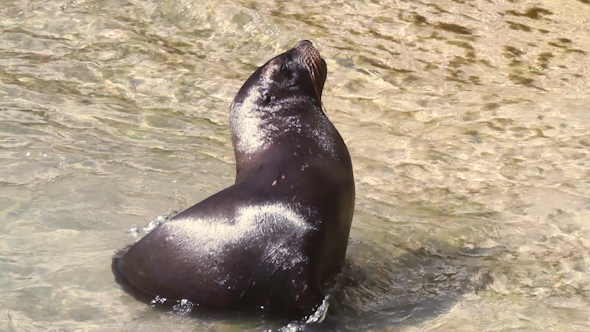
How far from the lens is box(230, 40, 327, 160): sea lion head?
167 inches

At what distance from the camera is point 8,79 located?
7008 millimetres

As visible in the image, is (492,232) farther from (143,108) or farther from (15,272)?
(143,108)

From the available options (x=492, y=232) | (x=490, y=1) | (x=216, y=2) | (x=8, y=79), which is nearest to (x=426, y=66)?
(x=490, y=1)

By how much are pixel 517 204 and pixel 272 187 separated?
1911 millimetres

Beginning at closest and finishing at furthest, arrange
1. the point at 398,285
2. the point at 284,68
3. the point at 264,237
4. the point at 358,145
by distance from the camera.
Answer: the point at 264,237 → the point at 398,285 → the point at 284,68 → the point at 358,145

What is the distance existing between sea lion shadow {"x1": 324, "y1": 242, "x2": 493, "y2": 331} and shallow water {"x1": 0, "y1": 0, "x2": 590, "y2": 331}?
12mm

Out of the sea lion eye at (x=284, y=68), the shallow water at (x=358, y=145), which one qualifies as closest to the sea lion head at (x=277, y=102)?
the sea lion eye at (x=284, y=68)

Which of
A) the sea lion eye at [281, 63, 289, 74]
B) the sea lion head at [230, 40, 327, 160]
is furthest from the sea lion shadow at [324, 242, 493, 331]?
the sea lion eye at [281, 63, 289, 74]

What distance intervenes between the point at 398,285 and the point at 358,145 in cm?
221

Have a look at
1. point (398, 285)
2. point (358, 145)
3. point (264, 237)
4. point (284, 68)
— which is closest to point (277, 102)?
point (284, 68)

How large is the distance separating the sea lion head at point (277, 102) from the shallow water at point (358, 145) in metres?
0.72

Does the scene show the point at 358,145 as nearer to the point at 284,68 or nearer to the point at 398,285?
the point at 284,68

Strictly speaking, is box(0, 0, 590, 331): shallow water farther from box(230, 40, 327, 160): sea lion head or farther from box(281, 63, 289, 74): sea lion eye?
box(281, 63, 289, 74): sea lion eye

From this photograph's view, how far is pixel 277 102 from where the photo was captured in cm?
445
